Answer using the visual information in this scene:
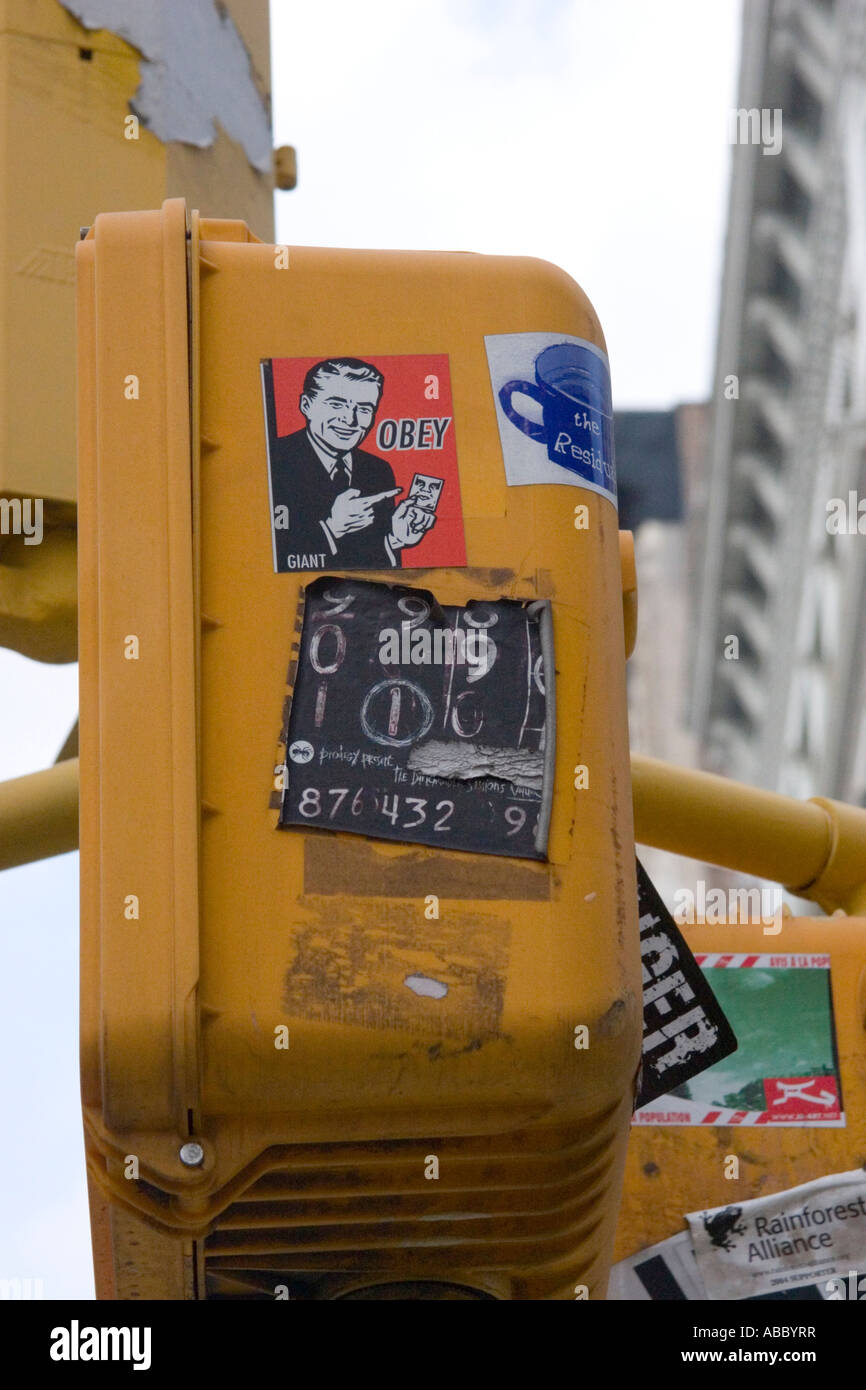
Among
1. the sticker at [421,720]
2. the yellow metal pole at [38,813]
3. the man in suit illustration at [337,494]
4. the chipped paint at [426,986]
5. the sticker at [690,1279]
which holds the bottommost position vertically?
the sticker at [690,1279]

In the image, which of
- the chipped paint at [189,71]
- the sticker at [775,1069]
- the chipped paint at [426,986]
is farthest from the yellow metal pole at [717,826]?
the chipped paint at [189,71]

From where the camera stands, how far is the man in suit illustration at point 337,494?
275 cm

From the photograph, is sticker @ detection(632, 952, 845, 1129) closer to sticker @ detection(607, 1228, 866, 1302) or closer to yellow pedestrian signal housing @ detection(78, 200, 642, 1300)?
sticker @ detection(607, 1228, 866, 1302)

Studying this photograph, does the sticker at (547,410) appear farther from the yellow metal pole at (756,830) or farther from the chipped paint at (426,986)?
the yellow metal pole at (756,830)

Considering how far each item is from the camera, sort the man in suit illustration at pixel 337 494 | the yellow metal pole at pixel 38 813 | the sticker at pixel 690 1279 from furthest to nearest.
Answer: the yellow metal pole at pixel 38 813 < the sticker at pixel 690 1279 < the man in suit illustration at pixel 337 494

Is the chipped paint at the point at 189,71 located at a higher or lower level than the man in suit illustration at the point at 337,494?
higher

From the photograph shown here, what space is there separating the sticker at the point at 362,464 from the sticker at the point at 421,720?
0.07 m

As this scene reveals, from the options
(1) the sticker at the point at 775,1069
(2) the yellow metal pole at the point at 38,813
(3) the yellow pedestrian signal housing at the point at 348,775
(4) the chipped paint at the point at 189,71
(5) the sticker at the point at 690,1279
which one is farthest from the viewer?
(4) the chipped paint at the point at 189,71

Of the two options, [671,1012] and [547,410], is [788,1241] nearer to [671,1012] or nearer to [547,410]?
[671,1012]

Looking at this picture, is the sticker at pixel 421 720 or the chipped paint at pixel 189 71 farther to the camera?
the chipped paint at pixel 189 71

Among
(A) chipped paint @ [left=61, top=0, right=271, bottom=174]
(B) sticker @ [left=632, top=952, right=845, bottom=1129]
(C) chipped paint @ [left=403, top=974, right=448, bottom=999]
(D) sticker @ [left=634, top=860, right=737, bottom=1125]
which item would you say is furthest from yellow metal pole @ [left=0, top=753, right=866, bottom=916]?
(A) chipped paint @ [left=61, top=0, right=271, bottom=174]

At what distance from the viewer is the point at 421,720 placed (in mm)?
2684

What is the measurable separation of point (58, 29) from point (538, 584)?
8.23ft

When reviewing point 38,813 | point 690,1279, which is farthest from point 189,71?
point 690,1279
